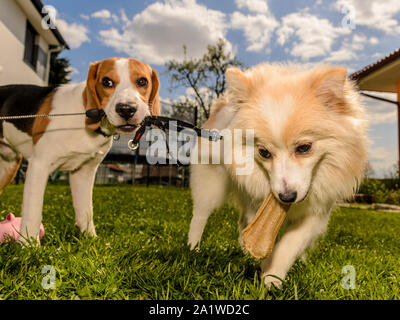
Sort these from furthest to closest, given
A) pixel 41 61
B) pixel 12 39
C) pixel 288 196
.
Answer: pixel 41 61, pixel 12 39, pixel 288 196

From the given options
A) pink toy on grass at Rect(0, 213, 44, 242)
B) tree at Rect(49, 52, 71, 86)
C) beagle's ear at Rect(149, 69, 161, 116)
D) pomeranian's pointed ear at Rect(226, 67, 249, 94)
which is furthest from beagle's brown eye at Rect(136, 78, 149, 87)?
tree at Rect(49, 52, 71, 86)

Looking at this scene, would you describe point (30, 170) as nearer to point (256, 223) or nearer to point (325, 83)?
point (256, 223)

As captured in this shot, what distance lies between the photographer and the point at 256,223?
193cm

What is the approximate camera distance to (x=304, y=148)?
1873 mm

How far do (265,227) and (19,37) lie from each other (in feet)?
20.8

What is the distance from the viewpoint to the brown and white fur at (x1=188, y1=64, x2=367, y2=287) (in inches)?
71.8

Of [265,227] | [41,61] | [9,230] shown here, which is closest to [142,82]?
[265,227]

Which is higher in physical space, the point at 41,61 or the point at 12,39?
the point at 41,61

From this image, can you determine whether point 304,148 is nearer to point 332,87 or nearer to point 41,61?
point 332,87

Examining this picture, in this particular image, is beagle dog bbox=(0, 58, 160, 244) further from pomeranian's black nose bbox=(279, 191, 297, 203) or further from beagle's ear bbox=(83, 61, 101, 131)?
pomeranian's black nose bbox=(279, 191, 297, 203)

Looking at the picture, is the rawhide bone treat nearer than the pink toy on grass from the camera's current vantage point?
Yes

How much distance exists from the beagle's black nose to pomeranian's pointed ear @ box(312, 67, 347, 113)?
1.18 meters

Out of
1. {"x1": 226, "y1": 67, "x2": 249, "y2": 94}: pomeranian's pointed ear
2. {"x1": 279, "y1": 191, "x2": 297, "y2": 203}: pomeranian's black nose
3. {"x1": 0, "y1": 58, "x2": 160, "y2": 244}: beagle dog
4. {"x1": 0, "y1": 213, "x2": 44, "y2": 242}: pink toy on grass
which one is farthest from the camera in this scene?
{"x1": 0, "y1": 213, "x2": 44, "y2": 242}: pink toy on grass

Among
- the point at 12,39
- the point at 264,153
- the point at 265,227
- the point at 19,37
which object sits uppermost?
the point at 19,37
